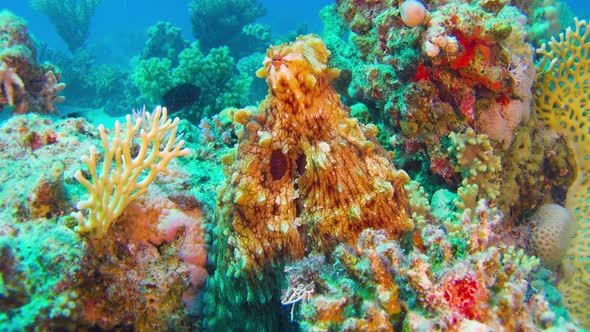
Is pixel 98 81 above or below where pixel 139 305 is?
above

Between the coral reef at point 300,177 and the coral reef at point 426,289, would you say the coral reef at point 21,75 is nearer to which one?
the coral reef at point 300,177

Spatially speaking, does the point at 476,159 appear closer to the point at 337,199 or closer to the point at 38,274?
the point at 337,199

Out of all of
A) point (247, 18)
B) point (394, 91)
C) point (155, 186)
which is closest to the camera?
point (155, 186)

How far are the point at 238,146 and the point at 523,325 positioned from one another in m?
2.06

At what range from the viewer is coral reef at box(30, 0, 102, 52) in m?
20.6

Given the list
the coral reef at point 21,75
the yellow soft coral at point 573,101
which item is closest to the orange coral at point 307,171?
the yellow soft coral at point 573,101

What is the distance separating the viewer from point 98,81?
1759 centimetres

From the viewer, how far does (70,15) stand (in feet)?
68.0

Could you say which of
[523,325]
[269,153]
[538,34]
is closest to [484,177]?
[523,325]

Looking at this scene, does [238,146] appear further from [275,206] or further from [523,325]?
[523,325]

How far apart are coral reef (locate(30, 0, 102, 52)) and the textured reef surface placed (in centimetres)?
1848

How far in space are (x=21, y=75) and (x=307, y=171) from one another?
6.09 metres

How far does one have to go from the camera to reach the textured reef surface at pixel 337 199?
2021 millimetres

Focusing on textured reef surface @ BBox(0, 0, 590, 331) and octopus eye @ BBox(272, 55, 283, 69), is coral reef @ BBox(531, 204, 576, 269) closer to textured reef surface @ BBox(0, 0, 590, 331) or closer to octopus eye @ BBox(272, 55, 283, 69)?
textured reef surface @ BBox(0, 0, 590, 331)
